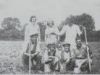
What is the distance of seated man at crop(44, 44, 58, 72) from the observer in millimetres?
3652

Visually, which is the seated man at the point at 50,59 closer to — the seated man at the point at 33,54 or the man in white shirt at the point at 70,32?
the seated man at the point at 33,54

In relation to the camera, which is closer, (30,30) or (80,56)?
(80,56)

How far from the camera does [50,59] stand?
368 cm

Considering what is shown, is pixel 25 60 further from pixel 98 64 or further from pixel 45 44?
pixel 98 64

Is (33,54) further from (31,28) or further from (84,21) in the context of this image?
(84,21)

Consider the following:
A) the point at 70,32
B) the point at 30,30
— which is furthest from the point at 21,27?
the point at 70,32

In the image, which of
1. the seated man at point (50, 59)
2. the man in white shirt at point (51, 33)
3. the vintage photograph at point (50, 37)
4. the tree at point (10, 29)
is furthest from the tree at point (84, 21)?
the tree at point (10, 29)

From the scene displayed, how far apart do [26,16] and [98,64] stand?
62.9 inches

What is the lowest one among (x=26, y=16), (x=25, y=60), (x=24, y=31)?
(x=25, y=60)

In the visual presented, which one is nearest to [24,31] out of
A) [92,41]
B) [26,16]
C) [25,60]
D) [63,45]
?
[26,16]

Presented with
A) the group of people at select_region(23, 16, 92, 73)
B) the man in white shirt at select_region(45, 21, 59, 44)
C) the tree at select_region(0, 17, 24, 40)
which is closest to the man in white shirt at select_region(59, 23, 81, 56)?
the group of people at select_region(23, 16, 92, 73)

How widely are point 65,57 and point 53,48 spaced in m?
0.28

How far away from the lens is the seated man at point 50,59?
3.65 m

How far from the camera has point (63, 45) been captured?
3709 millimetres
